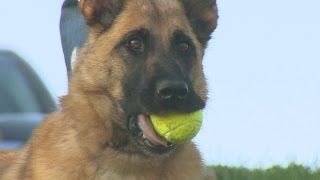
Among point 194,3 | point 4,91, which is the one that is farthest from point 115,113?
point 4,91

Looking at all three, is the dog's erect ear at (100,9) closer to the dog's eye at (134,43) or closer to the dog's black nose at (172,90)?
the dog's eye at (134,43)

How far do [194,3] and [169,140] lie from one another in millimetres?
1065

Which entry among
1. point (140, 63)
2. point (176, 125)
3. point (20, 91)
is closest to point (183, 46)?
point (140, 63)

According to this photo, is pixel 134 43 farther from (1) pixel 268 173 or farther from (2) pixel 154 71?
(1) pixel 268 173

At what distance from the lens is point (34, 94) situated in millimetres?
9883

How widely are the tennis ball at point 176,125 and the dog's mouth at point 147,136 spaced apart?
0.12ft

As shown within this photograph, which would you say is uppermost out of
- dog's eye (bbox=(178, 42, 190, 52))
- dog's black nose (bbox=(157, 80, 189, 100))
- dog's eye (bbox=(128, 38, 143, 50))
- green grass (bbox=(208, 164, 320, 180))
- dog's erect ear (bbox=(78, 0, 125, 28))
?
dog's erect ear (bbox=(78, 0, 125, 28))

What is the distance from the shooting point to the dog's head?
7375mm

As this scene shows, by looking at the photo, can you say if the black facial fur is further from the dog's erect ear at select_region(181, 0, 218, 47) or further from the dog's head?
the dog's erect ear at select_region(181, 0, 218, 47)

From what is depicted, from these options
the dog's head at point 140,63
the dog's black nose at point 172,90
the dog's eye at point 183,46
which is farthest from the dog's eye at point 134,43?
the dog's black nose at point 172,90

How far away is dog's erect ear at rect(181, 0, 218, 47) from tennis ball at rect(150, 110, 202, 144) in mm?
777

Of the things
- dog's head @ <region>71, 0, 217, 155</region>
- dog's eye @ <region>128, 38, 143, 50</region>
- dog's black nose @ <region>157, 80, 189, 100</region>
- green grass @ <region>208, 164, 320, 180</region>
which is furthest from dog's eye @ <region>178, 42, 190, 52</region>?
green grass @ <region>208, 164, 320, 180</region>

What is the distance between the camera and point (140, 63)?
7.62 metres

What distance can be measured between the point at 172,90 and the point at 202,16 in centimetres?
93
